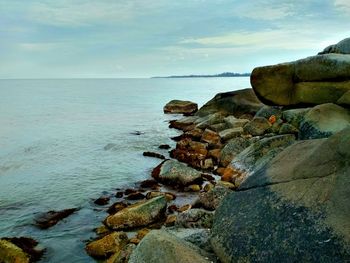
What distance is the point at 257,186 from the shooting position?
7156mm

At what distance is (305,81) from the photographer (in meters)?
18.2

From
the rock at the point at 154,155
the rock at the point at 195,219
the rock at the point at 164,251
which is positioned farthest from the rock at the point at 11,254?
the rock at the point at 154,155

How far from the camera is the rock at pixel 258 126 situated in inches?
865

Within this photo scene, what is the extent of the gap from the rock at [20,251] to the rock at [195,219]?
4.04m

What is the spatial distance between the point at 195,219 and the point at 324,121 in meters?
6.51

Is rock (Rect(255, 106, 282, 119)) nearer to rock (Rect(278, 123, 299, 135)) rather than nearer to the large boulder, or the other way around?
rock (Rect(278, 123, 299, 135))

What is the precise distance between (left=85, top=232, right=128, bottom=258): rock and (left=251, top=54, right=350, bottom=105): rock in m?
11.1

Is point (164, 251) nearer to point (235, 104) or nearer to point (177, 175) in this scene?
point (177, 175)

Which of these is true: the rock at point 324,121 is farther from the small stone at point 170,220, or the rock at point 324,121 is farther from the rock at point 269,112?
the rock at point 269,112

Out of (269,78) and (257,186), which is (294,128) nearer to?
(269,78)

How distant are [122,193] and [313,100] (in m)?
9.46

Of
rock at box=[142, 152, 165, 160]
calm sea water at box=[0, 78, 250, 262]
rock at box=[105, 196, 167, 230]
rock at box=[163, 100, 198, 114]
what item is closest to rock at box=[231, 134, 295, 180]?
rock at box=[105, 196, 167, 230]

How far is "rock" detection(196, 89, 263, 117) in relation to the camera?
34.2 m

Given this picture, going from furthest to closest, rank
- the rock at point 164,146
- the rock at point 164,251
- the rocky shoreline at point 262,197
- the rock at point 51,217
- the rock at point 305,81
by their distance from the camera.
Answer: the rock at point 164,146 → the rock at point 305,81 → the rock at point 51,217 → the rock at point 164,251 → the rocky shoreline at point 262,197
